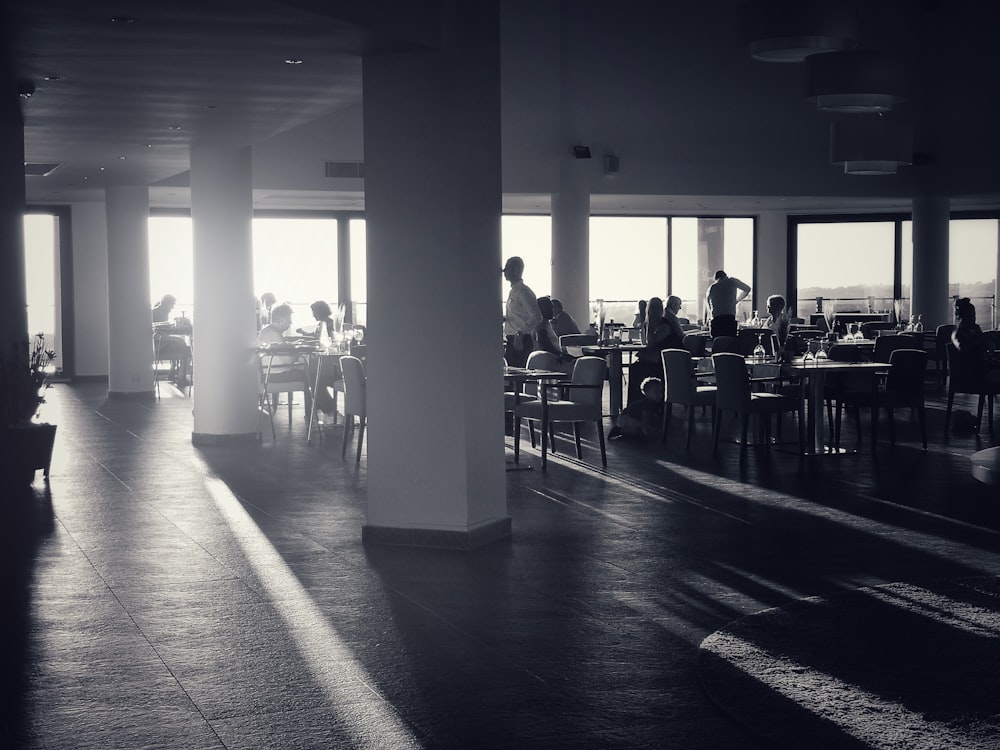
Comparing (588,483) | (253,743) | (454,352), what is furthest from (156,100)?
(253,743)

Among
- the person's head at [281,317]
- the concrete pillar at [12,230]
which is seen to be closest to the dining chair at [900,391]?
the person's head at [281,317]

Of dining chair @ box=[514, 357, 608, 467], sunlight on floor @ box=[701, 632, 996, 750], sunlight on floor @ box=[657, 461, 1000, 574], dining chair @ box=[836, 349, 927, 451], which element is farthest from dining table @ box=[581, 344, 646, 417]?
sunlight on floor @ box=[701, 632, 996, 750]

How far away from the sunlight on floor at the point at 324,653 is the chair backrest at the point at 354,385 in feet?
9.28

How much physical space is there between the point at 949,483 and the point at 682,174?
10913mm

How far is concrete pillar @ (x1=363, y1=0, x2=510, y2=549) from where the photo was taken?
6590 millimetres

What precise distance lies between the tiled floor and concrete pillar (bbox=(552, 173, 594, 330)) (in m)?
7.27

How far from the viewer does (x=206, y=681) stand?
440 cm

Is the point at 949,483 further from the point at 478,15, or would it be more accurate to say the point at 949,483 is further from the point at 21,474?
the point at 21,474

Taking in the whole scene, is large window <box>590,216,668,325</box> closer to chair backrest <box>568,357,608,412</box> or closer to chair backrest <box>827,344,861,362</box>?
chair backrest <box>827,344,861,362</box>

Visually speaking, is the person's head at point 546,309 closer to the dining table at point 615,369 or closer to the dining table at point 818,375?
the dining table at point 615,369

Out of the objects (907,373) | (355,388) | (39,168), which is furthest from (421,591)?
(39,168)

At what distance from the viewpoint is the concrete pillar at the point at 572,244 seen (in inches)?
674

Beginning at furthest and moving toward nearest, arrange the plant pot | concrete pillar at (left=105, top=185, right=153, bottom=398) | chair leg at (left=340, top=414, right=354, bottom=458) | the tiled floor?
concrete pillar at (left=105, top=185, right=153, bottom=398) → chair leg at (left=340, top=414, right=354, bottom=458) → the plant pot → the tiled floor

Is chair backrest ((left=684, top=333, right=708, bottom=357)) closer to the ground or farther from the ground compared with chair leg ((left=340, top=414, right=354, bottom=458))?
farther from the ground
